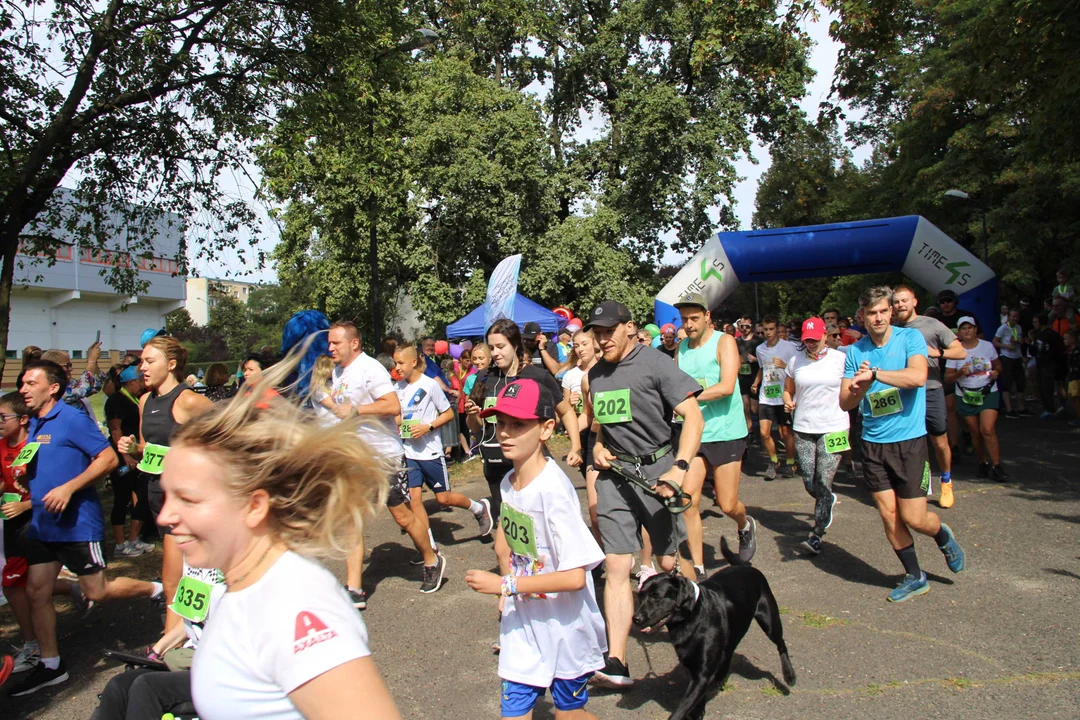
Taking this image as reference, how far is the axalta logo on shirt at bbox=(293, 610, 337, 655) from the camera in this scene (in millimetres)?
1364

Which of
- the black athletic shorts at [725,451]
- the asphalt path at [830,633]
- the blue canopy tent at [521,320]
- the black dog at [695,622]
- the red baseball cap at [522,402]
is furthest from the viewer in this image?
the blue canopy tent at [521,320]

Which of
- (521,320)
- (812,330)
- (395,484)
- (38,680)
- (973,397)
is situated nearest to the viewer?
(38,680)

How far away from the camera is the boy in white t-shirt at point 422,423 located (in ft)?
22.2

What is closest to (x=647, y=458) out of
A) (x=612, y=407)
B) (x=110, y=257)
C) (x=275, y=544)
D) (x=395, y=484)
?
(x=612, y=407)

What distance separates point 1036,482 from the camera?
8.81m

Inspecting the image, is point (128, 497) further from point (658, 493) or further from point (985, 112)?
point (985, 112)

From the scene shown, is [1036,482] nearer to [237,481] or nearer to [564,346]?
[564,346]

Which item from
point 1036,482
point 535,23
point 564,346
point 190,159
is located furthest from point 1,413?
point 535,23

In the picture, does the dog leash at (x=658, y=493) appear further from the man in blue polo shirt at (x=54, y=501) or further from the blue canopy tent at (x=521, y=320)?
the blue canopy tent at (x=521, y=320)

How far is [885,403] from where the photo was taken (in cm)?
534

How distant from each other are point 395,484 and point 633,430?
6.96 ft

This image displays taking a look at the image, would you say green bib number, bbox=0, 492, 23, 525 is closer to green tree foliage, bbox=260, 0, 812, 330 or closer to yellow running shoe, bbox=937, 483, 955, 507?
yellow running shoe, bbox=937, 483, 955, 507

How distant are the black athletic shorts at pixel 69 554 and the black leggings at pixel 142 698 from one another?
3127 mm

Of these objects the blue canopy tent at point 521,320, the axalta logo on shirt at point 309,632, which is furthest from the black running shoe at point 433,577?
the blue canopy tent at point 521,320
